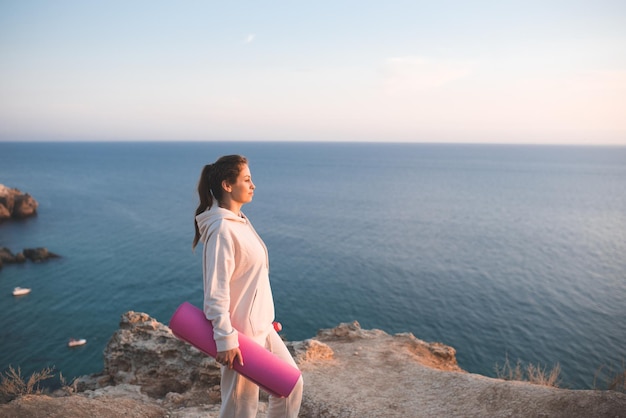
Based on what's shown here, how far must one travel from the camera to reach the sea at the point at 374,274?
25609 mm

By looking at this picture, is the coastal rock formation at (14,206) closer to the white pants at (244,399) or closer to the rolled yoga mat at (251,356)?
the rolled yoga mat at (251,356)

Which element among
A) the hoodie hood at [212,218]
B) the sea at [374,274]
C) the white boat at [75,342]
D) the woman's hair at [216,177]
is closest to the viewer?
the hoodie hood at [212,218]

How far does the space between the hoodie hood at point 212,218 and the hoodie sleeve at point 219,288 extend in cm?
9

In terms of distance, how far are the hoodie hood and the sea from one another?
1435cm

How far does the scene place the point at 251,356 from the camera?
353cm

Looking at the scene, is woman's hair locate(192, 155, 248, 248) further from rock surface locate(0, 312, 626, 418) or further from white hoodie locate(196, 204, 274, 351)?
rock surface locate(0, 312, 626, 418)

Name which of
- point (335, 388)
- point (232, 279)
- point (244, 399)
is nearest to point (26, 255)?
point (335, 388)

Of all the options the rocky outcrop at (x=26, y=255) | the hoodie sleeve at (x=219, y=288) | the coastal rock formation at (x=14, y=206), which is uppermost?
the hoodie sleeve at (x=219, y=288)

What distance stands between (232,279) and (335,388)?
5335 millimetres

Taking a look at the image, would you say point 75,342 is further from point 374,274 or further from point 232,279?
point 232,279

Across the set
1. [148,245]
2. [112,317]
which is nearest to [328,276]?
[112,317]

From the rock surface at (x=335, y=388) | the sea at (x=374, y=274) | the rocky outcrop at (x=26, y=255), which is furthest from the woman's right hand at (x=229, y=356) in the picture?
the rocky outcrop at (x=26, y=255)

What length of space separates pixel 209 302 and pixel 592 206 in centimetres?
8614

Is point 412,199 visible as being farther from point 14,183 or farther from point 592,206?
point 14,183
